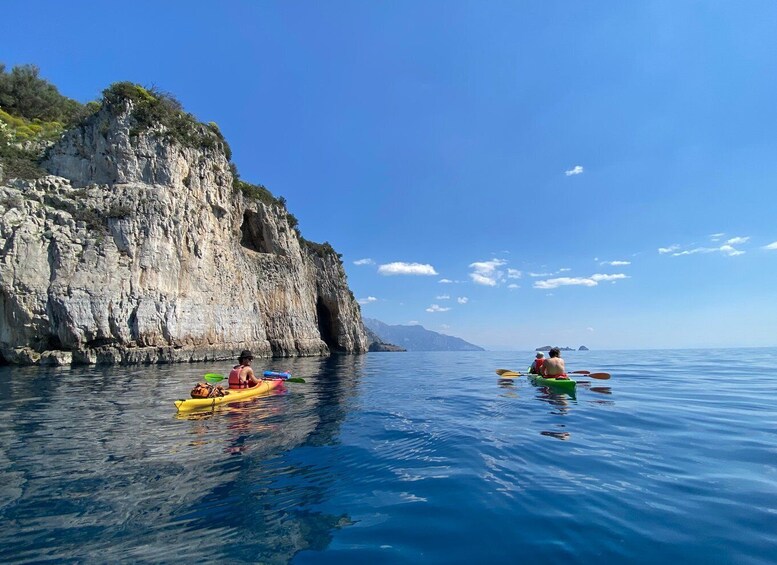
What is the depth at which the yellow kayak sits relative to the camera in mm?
8961

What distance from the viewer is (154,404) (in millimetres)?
10172

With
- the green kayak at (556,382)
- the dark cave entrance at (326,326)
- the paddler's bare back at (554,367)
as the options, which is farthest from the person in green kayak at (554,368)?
the dark cave entrance at (326,326)

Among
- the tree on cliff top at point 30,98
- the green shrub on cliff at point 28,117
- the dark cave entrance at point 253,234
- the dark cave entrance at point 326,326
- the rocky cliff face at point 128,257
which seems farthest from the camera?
the dark cave entrance at point 326,326

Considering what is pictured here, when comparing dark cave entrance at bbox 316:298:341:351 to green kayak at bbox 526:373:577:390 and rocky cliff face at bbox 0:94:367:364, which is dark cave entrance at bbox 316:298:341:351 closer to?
rocky cliff face at bbox 0:94:367:364

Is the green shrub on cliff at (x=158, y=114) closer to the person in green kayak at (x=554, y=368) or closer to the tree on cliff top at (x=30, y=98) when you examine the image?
the tree on cliff top at (x=30, y=98)

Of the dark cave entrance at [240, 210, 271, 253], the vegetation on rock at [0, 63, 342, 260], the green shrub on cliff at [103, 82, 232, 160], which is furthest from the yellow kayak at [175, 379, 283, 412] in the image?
the dark cave entrance at [240, 210, 271, 253]

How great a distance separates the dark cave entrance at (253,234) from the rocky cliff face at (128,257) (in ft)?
11.5

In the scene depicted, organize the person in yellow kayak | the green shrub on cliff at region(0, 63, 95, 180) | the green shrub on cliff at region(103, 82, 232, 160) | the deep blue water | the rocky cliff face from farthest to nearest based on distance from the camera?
the green shrub on cliff at region(103, 82, 232, 160) < the green shrub on cliff at region(0, 63, 95, 180) < the rocky cliff face < the person in yellow kayak < the deep blue water

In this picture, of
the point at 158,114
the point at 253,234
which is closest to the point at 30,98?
the point at 158,114

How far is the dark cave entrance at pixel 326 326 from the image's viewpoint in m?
50.2

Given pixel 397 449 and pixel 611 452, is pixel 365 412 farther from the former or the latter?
pixel 611 452

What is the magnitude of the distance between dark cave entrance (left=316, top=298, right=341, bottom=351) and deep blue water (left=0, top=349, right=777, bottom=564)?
40805 mm

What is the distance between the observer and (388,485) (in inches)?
193

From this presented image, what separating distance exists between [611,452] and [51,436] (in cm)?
946
